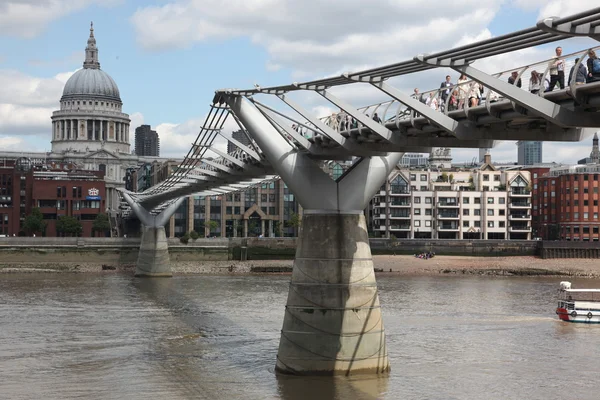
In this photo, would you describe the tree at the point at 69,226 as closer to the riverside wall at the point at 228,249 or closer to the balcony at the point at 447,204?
the riverside wall at the point at 228,249

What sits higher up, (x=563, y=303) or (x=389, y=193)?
(x=389, y=193)

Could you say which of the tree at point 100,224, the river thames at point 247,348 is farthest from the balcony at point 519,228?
the river thames at point 247,348

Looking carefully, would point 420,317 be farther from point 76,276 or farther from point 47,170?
point 47,170

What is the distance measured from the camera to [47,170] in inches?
5861

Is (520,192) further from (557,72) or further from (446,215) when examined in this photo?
(557,72)

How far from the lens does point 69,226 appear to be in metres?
124

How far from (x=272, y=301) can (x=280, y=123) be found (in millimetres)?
30258

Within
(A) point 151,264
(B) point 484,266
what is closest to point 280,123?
(A) point 151,264

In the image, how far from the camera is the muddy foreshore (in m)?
98.8

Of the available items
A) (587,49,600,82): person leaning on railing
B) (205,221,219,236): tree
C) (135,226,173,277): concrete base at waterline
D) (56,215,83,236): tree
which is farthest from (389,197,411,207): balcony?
(587,49,600,82): person leaning on railing

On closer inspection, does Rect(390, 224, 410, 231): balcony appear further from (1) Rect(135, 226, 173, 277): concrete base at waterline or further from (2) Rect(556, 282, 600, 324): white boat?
(2) Rect(556, 282, 600, 324): white boat

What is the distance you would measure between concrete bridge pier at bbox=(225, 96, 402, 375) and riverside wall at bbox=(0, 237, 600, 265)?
74.9 m

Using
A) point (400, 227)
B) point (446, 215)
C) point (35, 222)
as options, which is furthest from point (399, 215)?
point (35, 222)

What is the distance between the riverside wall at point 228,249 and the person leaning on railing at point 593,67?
8935cm
